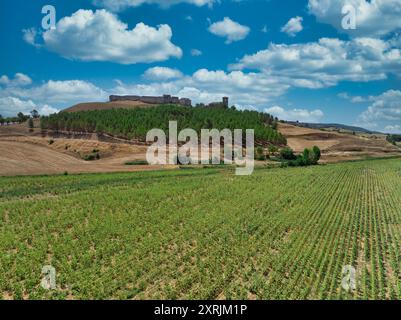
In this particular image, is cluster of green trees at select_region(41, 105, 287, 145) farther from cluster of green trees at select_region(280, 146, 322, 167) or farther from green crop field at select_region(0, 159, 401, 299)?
green crop field at select_region(0, 159, 401, 299)

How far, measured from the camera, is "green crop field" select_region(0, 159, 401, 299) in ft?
61.3

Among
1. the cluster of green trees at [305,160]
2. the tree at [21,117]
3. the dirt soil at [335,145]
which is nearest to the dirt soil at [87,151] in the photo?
the dirt soil at [335,145]

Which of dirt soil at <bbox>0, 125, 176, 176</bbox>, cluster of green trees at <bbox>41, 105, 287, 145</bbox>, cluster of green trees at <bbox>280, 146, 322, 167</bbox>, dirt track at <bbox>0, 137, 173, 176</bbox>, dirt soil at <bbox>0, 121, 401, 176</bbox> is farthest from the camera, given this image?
cluster of green trees at <bbox>41, 105, 287, 145</bbox>

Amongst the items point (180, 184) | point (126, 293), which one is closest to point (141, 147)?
point (180, 184)

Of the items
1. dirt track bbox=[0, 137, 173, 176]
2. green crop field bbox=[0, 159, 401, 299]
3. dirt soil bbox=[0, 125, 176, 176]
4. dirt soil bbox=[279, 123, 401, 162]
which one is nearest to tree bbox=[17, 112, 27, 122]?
dirt soil bbox=[0, 125, 176, 176]

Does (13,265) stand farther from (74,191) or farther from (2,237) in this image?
(74,191)

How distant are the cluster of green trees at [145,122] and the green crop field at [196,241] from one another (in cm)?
6193

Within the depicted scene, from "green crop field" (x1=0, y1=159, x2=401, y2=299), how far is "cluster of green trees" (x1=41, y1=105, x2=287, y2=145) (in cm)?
6193

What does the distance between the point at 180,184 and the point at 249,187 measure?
28.9ft

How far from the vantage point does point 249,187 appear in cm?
4897

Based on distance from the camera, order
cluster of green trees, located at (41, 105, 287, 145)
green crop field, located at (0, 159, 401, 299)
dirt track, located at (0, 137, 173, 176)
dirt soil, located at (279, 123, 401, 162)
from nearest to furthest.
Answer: green crop field, located at (0, 159, 401, 299), dirt track, located at (0, 137, 173, 176), cluster of green trees, located at (41, 105, 287, 145), dirt soil, located at (279, 123, 401, 162)

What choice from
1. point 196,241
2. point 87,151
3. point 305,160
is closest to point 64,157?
point 87,151

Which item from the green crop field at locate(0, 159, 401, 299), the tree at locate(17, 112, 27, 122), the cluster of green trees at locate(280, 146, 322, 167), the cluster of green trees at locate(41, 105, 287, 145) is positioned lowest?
the green crop field at locate(0, 159, 401, 299)

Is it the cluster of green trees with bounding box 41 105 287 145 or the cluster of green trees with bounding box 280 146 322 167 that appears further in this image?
the cluster of green trees with bounding box 41 105 287 145
